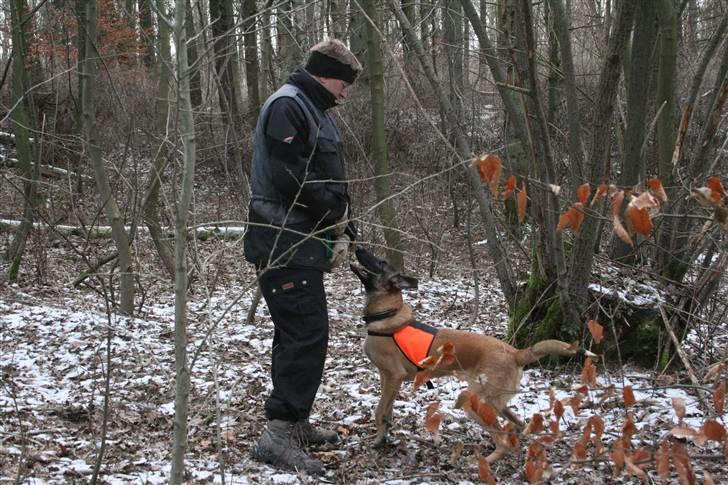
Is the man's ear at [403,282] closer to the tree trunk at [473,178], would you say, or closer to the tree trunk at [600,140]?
the tree trunk at [600,140]

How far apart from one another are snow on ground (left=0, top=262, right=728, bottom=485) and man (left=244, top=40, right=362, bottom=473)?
A: 1.36ft

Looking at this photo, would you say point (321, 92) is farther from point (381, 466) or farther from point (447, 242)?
point (447, 242)

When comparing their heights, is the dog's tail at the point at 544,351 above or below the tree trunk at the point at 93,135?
below

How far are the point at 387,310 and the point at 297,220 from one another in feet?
3.58

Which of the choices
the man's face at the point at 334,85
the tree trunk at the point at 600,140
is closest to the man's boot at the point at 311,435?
the man's face at the point at 334,85

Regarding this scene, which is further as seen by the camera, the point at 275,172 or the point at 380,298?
the point at 380,298

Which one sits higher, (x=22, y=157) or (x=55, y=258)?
(x=22, y=157)

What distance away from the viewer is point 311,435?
4.57 metres

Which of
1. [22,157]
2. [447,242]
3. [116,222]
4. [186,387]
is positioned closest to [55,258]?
[22,157]

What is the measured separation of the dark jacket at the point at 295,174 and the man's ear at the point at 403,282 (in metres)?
0.78

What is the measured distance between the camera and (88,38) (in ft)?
22.3

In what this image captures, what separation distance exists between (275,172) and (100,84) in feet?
46.7

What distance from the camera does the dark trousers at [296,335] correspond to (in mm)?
4227

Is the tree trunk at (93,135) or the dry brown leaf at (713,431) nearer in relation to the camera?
the dry brown leaf at (713,431)
